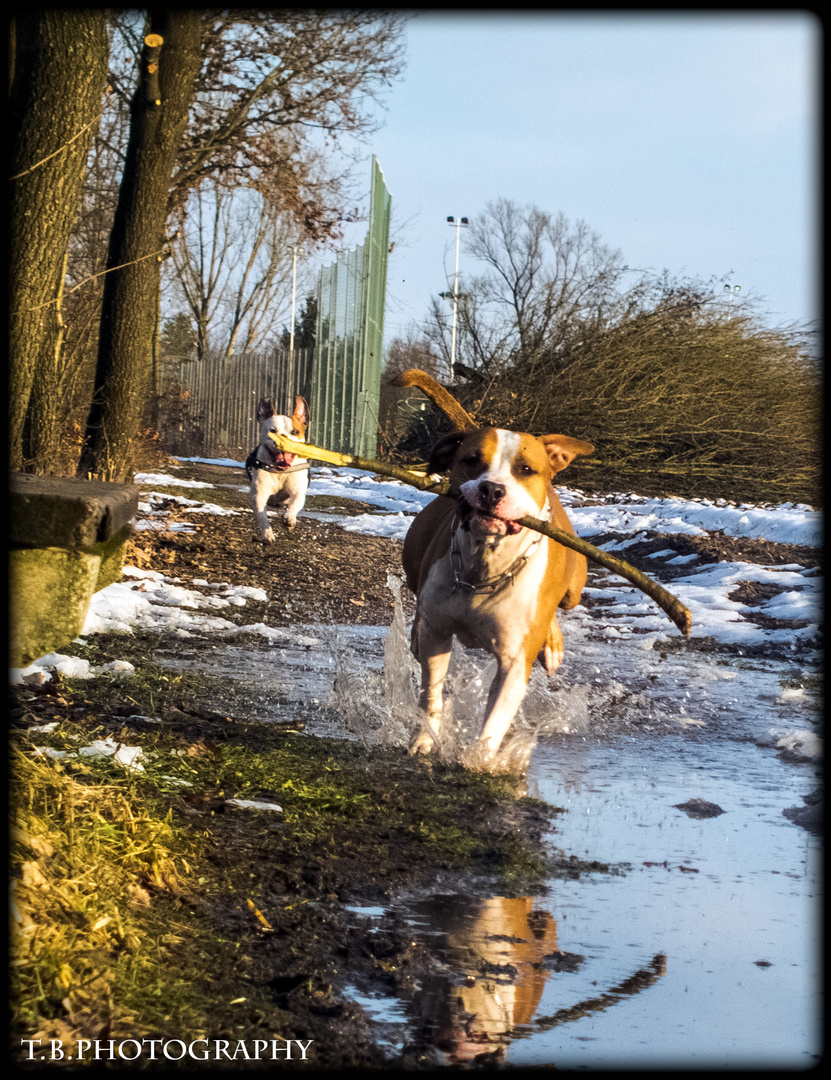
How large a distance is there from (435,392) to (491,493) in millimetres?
1047

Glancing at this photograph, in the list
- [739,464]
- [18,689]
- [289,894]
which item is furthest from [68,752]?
[739,464]

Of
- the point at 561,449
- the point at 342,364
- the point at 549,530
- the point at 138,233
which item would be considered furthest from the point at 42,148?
the point at 342,364

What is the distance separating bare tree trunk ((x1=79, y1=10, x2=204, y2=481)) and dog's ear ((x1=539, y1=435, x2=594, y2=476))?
5607mm

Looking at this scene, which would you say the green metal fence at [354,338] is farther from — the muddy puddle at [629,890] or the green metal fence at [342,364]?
the muddy puddle at [629,890]

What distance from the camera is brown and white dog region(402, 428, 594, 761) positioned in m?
4.47

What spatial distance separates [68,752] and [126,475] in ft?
21.5

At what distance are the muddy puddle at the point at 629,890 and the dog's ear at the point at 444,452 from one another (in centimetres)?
118

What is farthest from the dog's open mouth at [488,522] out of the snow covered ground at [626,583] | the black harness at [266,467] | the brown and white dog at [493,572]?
the black harness at [266,467]

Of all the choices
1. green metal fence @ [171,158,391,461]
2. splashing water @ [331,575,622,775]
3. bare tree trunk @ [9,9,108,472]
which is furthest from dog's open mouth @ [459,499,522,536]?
green metal fence @ [171,158,391,461]

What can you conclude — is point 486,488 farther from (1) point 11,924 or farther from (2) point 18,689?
(1) point 11,924

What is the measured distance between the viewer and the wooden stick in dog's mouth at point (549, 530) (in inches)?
143

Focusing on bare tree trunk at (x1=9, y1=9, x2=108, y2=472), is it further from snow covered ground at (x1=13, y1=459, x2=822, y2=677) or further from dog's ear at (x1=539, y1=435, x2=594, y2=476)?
dog's ear at (x1=539, y1=435, x2=594, y2=476)

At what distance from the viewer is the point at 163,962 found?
2389mm

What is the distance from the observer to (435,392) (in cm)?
521
